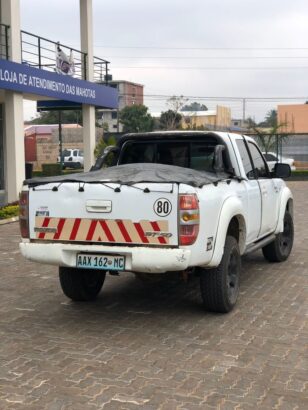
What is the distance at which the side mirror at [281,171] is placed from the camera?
25.7 feet

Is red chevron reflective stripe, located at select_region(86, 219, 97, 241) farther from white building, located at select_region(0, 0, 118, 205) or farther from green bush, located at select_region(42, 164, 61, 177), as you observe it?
green bush, located at select_region(42, 164, 61, 177)

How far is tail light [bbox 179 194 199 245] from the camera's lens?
16.1ft

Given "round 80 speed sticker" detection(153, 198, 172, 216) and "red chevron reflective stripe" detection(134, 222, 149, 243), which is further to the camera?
"red chevron reflective stripe" detection(134, 222, 149, 243)

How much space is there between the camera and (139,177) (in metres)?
5.30

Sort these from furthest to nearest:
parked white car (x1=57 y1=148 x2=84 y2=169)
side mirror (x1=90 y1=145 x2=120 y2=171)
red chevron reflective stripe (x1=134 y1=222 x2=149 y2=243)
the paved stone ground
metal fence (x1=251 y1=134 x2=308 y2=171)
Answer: parked white car (x1=57 y1=148 x2=84 y2=169) < metal fence (x1=251 y1=134 x2=308 y2=171) < side mirror (x1=90 y1=145 x2=120 y2=171) < red chevron reflective stripe (x1=134 y1=222 x2=149 y2=243) < the paved stone ground

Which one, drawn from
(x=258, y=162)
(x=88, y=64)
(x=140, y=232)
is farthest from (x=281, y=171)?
(x=88, y=64)

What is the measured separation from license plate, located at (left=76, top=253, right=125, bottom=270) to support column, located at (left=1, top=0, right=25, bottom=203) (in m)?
10.1

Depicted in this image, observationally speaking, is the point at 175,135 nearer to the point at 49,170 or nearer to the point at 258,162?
the point at 258,162

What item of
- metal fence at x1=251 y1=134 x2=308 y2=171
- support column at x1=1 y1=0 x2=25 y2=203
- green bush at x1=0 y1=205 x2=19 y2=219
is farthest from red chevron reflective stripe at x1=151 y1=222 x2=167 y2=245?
metal fence at x1=251 y1=134 x2=308 y2=171

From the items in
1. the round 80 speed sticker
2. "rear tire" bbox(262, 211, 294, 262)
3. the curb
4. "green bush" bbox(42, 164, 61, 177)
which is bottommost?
the curb

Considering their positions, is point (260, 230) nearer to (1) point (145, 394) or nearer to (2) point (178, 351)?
(2) point (178, 351)

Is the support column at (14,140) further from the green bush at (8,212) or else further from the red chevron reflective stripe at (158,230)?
the red chevron reflective stripe at (158,230)

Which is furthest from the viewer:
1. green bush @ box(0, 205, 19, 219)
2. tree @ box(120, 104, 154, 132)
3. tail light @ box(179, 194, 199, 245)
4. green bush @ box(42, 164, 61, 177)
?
tree @ box(120, 104, 154, 132)

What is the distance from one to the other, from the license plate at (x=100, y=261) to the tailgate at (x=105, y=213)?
0.15 m
